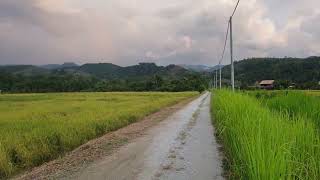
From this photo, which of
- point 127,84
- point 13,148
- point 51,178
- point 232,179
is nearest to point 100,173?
point 51,178

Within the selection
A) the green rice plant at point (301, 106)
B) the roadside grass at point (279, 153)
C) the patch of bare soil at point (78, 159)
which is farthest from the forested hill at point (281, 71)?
the roadside grass at point (279, 153)

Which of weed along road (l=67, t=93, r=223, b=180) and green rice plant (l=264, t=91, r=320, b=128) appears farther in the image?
green rice plant (l=264, t=91, r=320, b=128)

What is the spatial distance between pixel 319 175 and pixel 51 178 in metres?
5.50

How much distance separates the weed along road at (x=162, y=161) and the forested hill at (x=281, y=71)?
→ 8051cm

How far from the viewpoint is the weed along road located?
30.0 ft

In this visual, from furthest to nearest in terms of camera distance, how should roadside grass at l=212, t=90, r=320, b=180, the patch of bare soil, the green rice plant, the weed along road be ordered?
the green rice plant → the patch of bare soil → the weed along road → roadside grass at l=212, t=90, r=320, b=180

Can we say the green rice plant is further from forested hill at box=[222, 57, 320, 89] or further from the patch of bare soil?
forested hill at box=[222, 57, 320, 89]

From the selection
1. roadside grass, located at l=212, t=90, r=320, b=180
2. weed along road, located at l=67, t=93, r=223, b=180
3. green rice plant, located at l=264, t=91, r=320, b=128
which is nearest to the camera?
roadside grass, located at l=212, t=90, r=320, b=180

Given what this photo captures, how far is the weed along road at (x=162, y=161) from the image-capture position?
9.14 m

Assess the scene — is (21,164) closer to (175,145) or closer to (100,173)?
(100,173)

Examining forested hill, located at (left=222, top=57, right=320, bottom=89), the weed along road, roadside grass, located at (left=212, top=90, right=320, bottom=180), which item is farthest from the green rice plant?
forested hill, located at (left=222, top=57, right=320, bottom=89)

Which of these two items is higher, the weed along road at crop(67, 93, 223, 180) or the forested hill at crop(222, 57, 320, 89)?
the forested hill at crop(222, 57, 320, 89)

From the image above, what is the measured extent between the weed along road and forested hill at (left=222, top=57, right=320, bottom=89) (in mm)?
80511

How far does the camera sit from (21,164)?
37.9ft
